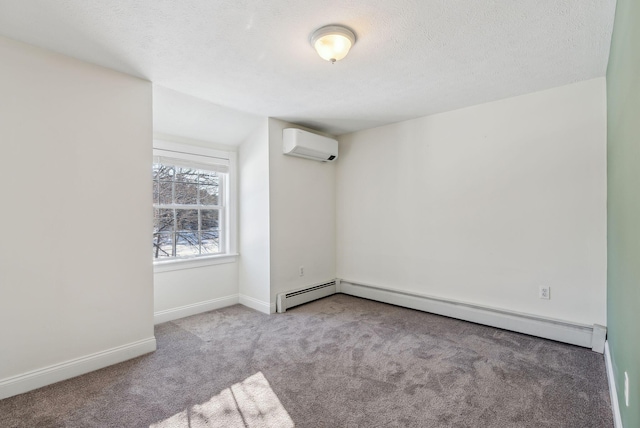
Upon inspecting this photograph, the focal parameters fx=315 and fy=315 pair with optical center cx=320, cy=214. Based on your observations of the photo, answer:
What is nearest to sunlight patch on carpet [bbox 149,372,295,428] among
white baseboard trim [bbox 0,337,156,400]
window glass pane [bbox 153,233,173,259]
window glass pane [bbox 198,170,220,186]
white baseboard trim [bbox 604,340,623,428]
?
white baseboard trim [bbox 0,337,156,400]

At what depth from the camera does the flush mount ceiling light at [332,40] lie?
1.93m

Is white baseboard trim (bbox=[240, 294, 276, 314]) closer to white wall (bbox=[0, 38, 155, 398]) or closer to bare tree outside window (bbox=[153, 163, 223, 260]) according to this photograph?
bare tree outside window (bbox=[153, 163, 223, 260])

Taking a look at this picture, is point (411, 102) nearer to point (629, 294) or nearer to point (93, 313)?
point (629, 294)

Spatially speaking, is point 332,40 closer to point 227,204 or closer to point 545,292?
point 227,204

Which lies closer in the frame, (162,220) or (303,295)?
(162,220)

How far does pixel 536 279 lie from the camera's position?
116 inches

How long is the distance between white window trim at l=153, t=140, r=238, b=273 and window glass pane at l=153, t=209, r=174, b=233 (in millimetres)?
361

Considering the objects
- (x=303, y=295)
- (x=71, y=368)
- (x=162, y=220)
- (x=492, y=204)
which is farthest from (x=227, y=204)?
(x=492, y=204)

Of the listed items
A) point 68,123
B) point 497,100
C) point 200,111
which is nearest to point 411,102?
point 497,100

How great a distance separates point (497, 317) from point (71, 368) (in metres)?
3.63

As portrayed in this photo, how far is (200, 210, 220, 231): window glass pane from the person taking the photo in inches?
153

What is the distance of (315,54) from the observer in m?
2.26

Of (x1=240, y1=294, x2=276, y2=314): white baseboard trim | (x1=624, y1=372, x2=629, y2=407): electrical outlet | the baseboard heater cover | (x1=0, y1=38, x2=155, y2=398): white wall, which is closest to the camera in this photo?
(x1=624, y1=372, x2=629, y2=407): electrical outlet

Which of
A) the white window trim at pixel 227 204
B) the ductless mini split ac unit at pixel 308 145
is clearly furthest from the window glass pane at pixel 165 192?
the ductless mini split ac unit at pixel 308 145
